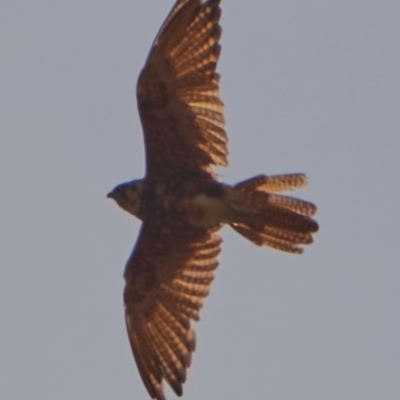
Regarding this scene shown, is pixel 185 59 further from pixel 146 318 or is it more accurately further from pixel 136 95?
pixel 146 318

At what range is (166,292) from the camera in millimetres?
16922

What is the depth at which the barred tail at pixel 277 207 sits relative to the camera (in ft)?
52.3

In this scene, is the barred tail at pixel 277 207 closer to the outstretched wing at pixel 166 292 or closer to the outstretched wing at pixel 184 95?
the outstretched wing at pixel 184 95

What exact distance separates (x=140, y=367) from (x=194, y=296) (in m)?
0.94

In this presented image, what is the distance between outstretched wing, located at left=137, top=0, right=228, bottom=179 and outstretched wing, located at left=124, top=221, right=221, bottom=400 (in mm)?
754

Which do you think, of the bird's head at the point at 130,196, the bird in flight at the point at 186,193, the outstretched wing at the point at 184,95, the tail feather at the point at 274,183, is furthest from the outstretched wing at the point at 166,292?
the tail feather at the point at 274,183

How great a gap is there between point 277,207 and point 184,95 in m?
1.48

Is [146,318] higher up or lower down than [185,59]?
lower down

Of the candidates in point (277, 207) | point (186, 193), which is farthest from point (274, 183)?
point (186, 193)

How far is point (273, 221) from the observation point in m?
16.0

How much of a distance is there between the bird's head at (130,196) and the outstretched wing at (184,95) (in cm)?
20

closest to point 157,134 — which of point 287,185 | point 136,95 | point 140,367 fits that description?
point 136,95

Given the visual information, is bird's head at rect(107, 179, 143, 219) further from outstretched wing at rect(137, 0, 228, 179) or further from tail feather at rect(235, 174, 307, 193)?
tail feather at rect(235, 174, 307, 193)

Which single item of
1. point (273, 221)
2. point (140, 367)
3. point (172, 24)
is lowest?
point (140, 367)
